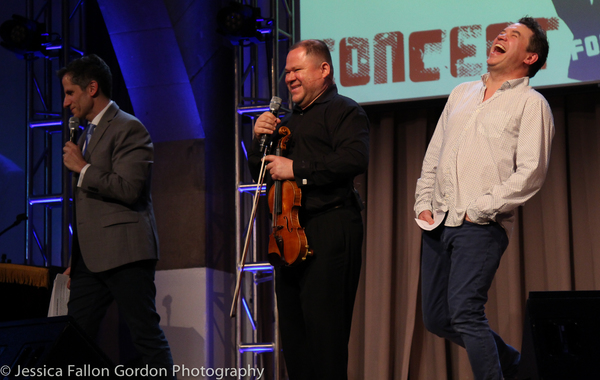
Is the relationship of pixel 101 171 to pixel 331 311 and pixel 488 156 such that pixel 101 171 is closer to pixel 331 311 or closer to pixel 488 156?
pixel 331 311

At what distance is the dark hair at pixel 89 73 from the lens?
3.29 metres

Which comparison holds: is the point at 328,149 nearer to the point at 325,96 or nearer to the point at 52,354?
the point at 325,96

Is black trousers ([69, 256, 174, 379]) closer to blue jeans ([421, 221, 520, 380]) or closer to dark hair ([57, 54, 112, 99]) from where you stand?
dark hair ([57, 54, 112, 99])

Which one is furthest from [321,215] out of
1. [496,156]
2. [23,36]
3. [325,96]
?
[23,36]

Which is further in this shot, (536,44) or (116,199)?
(116,199)

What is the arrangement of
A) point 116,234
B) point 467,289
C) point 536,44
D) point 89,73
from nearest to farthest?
point 467,289, point 536,44, point 116,234, point 89,73

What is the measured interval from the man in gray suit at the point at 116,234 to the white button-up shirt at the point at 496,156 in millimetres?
1294

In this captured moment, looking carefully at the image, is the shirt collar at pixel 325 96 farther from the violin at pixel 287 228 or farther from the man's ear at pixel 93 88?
the man's ear at pixel 93 88

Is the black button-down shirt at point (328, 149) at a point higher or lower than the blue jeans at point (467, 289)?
higher

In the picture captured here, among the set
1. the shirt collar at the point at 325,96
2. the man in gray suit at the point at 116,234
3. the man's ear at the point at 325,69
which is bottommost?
the man in gray suit at the point at 116,234

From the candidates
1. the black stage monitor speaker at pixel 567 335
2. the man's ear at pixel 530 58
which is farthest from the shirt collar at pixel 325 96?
the black stage monitor speaker at pixel 567 335

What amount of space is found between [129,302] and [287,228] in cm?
90

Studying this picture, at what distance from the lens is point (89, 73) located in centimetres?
329

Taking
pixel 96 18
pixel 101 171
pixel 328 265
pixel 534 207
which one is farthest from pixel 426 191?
pixel 96 18
